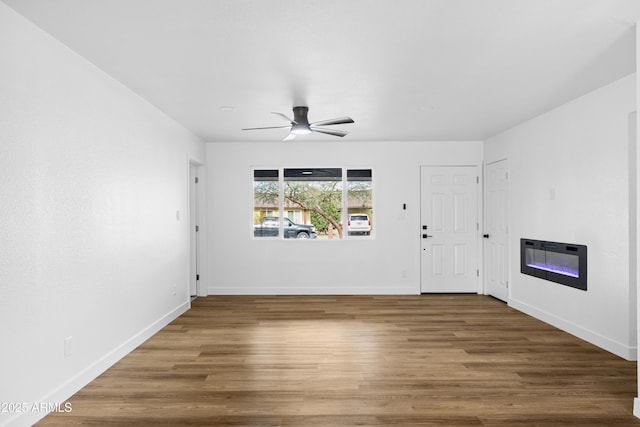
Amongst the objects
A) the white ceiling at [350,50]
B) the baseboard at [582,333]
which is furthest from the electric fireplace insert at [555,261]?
the white ceiling at [350,50]

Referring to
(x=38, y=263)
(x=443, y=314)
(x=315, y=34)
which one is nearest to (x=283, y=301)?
(x=443, y=314)

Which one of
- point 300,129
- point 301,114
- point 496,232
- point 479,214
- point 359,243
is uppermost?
point 301,114

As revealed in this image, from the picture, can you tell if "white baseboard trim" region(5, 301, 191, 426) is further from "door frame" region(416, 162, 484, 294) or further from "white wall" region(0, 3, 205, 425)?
"door frame" region(416, 162, 484, 294)

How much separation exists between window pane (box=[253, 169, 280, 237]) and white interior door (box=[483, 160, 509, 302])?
3337 millimetres

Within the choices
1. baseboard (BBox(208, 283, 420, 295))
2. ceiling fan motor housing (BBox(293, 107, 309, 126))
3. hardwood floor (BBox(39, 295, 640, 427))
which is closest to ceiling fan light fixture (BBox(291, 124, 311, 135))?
ceiling fan motor housing (BBox(293, 107, 309, 126))

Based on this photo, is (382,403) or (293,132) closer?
(382,403)

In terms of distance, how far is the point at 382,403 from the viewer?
9.20 feet

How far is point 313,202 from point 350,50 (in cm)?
394

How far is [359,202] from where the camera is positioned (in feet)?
Answer: 22.2

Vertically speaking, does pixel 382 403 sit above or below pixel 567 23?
below

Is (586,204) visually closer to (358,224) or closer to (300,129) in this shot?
(300,129)

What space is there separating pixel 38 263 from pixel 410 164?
5.31 metres

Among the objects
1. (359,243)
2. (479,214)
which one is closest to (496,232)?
(479,214)

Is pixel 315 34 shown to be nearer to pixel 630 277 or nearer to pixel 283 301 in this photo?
pixel 630 277
